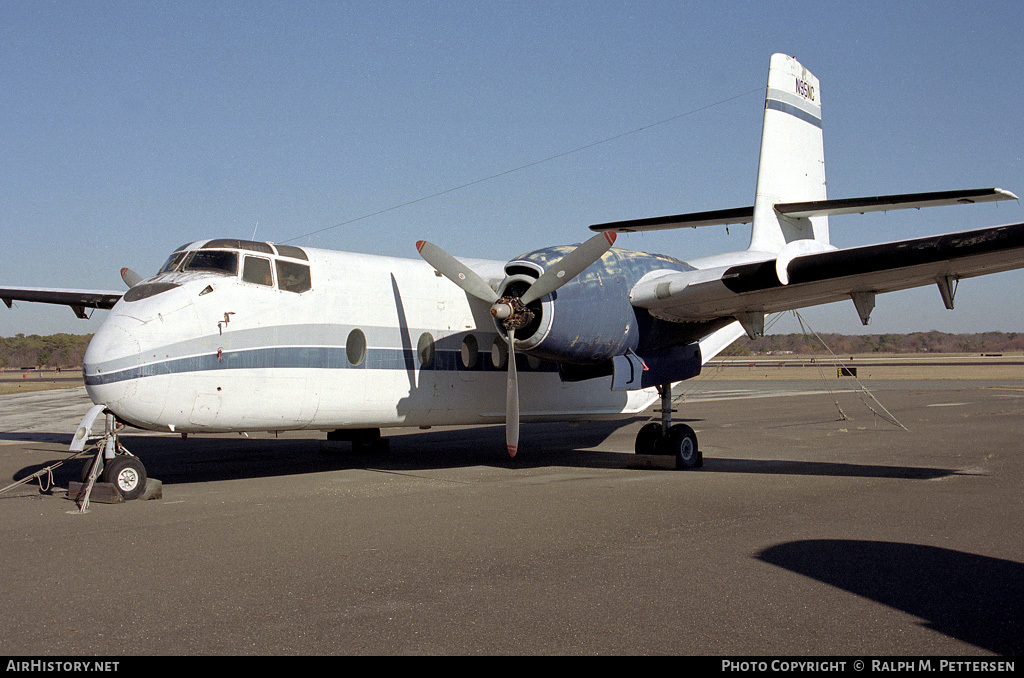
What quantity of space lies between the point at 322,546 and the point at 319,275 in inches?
198

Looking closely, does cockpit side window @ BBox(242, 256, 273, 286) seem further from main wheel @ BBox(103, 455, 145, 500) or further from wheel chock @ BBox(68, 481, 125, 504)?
wheel chock @ BBox(68, 481, 125, 504)

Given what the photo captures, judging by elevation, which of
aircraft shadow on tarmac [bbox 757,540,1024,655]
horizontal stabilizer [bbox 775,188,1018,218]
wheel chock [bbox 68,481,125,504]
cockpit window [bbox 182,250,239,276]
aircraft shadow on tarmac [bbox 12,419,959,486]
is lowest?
aircraft shadow on tarmac [bbox 12,419,959,486]

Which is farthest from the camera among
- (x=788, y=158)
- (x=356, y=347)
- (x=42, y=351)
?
(x=42, y=351)

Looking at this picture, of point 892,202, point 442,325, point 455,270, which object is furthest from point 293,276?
point 892,202

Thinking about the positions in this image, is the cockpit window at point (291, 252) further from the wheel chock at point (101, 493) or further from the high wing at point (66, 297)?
the high wing at point (66, 297)

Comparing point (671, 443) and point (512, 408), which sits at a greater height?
point (512, 408)

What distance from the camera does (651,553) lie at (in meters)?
6.64

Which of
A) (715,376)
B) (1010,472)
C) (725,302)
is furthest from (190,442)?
(715,376)

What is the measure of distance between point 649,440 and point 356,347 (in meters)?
5.12

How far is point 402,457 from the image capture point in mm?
14789

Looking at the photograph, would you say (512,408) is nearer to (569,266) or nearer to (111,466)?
(569,266)

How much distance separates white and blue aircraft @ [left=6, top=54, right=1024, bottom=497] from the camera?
955cm

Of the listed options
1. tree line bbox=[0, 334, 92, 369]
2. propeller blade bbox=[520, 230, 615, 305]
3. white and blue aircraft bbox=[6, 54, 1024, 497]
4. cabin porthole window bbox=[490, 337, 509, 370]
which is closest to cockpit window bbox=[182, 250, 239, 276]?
white and blue aircraft bbox=[6, 54, 1024, 497]

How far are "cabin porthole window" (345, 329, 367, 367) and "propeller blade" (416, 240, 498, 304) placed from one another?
146 cm
